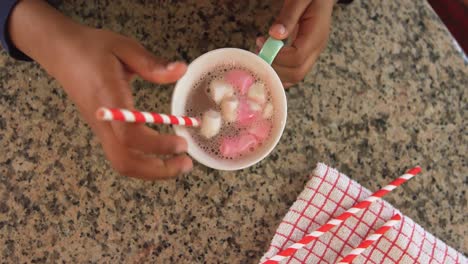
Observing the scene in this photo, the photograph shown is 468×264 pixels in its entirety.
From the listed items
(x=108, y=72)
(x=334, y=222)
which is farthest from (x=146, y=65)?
(x=334, y=222)

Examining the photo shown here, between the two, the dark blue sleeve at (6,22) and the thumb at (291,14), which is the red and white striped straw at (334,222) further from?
the dark blue sleeve at (6,22)

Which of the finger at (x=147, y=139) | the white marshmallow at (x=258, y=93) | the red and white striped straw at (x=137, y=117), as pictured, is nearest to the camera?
the red and white striped straw at (x=137, y=117)

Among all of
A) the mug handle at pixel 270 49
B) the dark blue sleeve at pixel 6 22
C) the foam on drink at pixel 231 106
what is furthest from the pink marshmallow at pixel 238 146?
the dark blue sleeve at pixel 6 22

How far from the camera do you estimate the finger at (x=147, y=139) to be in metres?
0.54

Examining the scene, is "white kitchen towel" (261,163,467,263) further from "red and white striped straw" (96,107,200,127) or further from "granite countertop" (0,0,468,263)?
"red and white striped straw" (96,107,200,127)

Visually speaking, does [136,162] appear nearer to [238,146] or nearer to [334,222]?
[238,146]

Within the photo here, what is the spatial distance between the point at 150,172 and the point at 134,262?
0.20 metres

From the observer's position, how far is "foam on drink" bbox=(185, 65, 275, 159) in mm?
644

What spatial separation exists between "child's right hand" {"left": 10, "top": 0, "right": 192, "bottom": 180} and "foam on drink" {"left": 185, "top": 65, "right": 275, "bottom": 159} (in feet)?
0.30

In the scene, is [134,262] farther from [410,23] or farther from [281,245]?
[410,23]

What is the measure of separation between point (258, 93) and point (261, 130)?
0.05 meters

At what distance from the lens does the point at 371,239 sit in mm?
675

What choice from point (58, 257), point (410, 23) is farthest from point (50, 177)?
point (410, 23)

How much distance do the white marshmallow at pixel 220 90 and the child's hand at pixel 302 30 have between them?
72mm
